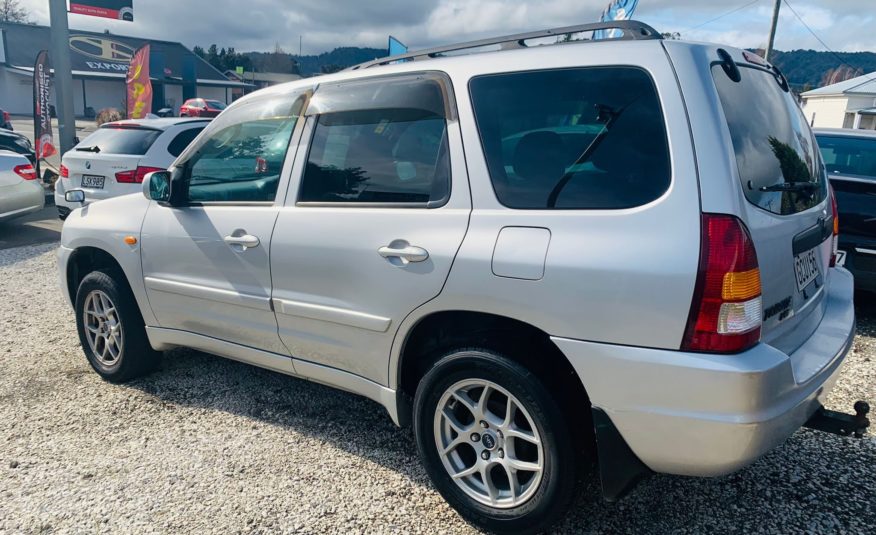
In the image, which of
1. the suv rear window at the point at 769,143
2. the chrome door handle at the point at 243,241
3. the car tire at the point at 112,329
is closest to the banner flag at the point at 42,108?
the car tire at the point at 112,329

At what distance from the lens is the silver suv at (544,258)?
2154 millimetres

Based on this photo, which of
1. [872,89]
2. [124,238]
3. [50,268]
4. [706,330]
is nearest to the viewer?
[706,330]

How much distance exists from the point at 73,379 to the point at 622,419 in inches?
146

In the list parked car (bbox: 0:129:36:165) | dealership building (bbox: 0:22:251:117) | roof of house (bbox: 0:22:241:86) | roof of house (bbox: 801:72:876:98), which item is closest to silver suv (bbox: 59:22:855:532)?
parked car (bbox: 0:129:36:165)

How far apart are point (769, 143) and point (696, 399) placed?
107 cm

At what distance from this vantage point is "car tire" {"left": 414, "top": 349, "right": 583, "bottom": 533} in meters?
2.44

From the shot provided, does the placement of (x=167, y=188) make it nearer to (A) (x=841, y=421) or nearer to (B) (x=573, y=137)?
(B) (x=573, y=137)

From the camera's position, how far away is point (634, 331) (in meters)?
2.18

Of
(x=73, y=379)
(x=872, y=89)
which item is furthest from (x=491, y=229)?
(x=872, y=89)

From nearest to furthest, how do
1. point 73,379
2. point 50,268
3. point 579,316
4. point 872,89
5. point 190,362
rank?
point 579,316 → point 73,379 → point 190,362 → point 50,268 → point 872,89

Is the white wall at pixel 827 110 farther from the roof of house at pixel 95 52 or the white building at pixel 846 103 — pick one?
the roof of house at pixel 95 52

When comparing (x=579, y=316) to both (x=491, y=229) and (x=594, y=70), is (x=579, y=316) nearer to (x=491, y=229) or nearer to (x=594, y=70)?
(x=491, y=229)

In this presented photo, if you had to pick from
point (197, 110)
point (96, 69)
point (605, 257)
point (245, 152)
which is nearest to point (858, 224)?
point (605, 257)

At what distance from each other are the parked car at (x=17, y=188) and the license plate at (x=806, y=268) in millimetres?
9756
